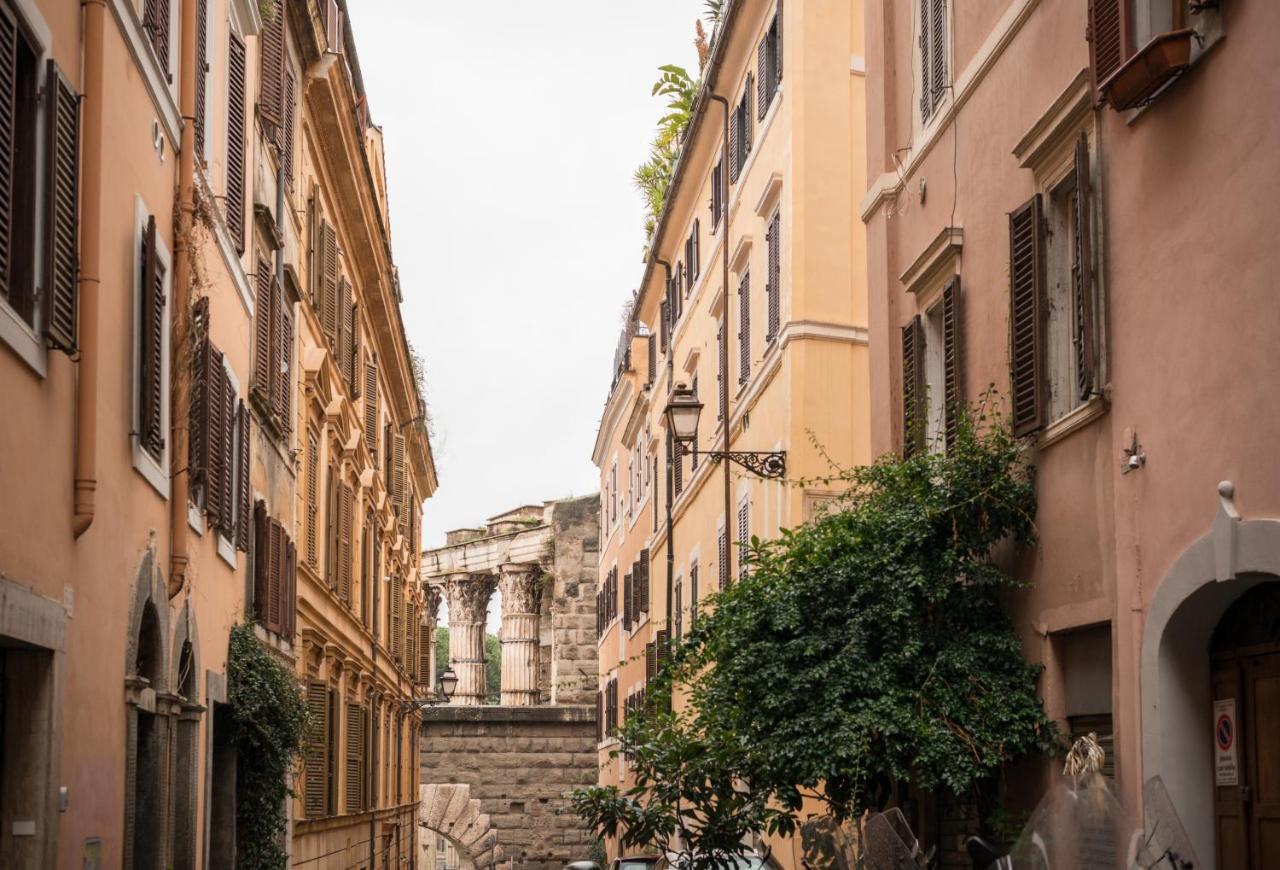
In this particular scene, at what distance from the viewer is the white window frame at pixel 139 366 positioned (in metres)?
12.0

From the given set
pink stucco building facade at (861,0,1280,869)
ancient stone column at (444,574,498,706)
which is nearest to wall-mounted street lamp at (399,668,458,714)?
ancient stone column at (444,574,498,706)

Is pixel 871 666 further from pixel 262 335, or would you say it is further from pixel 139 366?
pixel 262 335

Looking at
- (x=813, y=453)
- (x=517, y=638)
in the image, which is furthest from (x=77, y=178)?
(x=517, y=638)

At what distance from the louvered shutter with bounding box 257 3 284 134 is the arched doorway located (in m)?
12.1

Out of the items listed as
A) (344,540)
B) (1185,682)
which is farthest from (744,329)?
(1185,682)

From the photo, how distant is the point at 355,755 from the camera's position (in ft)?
96.3

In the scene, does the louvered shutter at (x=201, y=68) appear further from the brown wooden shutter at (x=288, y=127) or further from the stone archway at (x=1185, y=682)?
the stone archway at (x=1185, y=682)

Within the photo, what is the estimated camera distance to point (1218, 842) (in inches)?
397

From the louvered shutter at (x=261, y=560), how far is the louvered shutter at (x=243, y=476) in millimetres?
1193

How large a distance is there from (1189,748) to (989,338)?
4129 mm

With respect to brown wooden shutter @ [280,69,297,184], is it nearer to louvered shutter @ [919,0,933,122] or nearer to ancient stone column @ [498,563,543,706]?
louvered shutter @ [919,0,933,122]

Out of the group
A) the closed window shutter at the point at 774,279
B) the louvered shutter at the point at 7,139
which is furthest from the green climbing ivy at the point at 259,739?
the louvered shutter at the point at 7,139

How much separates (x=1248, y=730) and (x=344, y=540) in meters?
19.9

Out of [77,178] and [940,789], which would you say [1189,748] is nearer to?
[940,789]
